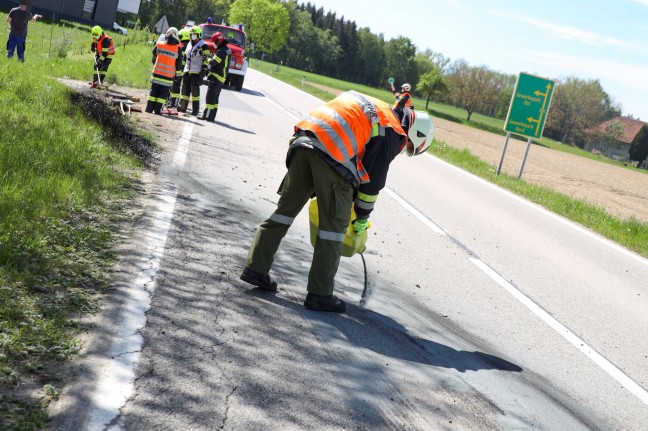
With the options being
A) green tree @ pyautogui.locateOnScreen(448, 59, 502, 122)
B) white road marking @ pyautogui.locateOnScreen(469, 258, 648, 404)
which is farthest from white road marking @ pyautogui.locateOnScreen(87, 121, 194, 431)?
green tree @ pyautogui.locateOnScreen(448, 59, 502, 122)

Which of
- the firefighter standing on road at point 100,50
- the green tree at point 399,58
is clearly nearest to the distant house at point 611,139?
the green tree at point 399,58

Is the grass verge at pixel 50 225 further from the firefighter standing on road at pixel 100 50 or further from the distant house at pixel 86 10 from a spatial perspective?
the distant house at pixel 86 10

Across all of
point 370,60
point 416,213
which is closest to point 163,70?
point 416,213

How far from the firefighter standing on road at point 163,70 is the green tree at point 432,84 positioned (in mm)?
85353

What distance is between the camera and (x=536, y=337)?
6246 mm

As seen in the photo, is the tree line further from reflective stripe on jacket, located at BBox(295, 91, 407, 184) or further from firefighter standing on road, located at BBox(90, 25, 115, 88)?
reflective stripe on jacket, located at BBox(295, 91, 407, 184)

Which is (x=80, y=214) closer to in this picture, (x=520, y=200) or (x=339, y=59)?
(x=520, y=200)

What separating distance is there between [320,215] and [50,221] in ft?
7.38

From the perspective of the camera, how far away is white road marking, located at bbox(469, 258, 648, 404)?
5.52 m

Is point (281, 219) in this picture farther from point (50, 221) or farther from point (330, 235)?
point (50, 221)

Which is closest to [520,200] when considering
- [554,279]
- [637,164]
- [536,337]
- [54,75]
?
[554,279]

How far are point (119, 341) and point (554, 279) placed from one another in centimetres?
588

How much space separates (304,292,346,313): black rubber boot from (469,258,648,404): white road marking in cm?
217

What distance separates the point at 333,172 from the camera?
524cm
